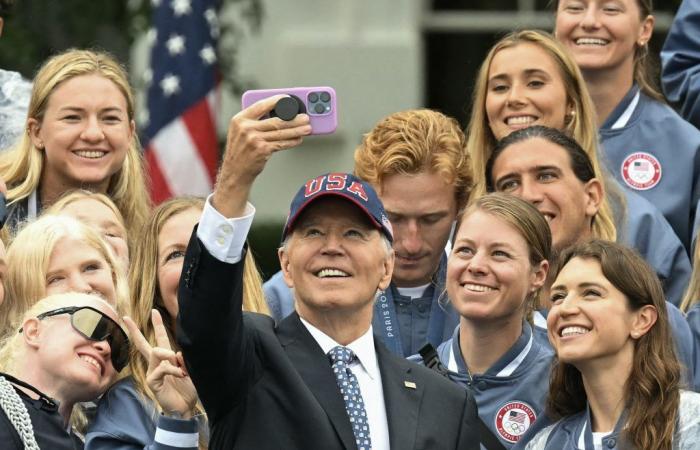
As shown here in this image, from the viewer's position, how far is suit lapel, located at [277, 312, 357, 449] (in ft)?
21.3

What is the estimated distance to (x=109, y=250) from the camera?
7633 mm

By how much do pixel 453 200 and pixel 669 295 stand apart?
1.06 metres

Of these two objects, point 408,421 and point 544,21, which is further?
point 544,21

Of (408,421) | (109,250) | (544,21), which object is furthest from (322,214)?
(544,21)

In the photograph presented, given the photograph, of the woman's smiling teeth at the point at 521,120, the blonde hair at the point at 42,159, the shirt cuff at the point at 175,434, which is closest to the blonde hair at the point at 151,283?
the shirt cuff at the point at 175,434

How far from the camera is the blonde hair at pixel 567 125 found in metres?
8.49

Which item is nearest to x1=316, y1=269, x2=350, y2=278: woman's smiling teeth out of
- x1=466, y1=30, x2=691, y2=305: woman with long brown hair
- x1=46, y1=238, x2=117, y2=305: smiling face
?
x1=46, y1=238, x2=117, y2=305: smiling face

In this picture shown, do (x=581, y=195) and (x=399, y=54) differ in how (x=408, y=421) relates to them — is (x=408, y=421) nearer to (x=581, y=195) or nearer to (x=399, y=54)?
(x=581, y=195)

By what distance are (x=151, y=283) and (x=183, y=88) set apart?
15.4ft

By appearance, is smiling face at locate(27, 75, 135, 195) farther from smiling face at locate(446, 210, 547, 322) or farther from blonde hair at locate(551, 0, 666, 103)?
blonde hair at locate(551, 0, 666, 103)

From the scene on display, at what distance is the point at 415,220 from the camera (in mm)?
8125

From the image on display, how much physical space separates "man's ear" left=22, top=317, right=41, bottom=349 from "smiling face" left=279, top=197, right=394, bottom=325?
854mm

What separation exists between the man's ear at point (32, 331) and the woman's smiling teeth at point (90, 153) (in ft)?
5.93

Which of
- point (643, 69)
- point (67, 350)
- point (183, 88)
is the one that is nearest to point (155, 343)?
point (67, 350)
